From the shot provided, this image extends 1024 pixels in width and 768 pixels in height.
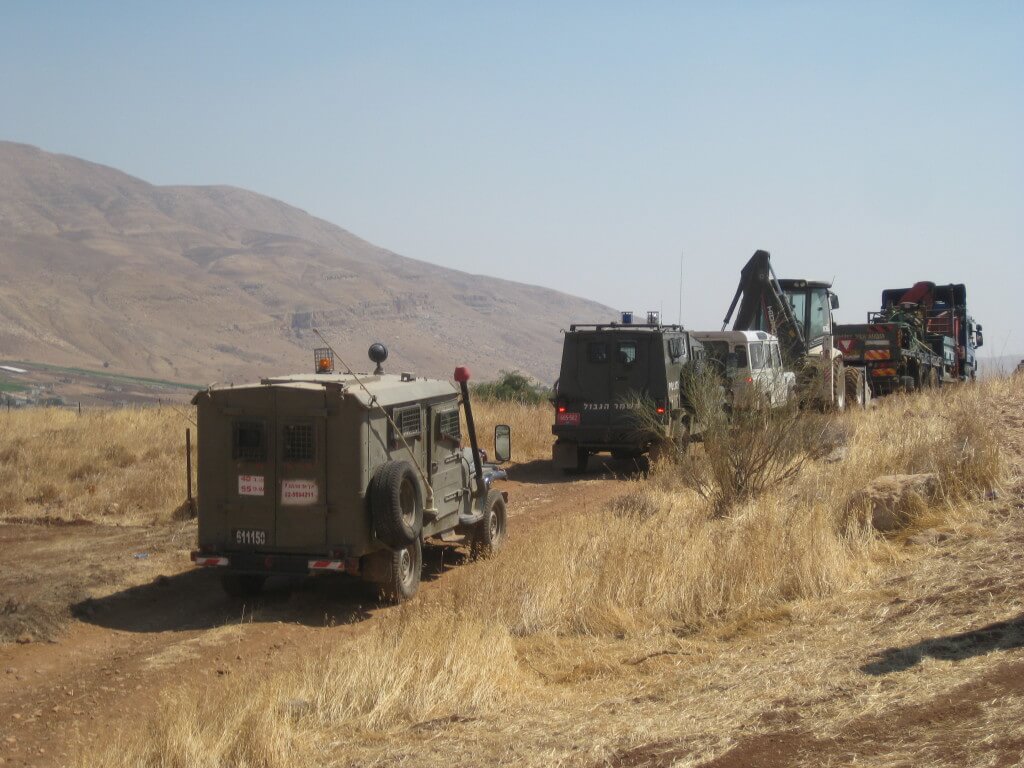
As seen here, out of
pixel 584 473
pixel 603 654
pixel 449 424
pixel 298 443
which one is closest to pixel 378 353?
pixel 449 424

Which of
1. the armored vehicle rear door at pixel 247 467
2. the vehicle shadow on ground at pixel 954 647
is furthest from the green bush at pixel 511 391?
the vehicle shadow on ground at pixel 954 647

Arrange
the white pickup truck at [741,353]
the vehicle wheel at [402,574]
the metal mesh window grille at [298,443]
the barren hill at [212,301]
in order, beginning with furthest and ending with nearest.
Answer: the barren hill at [212,301] < the white pickup truck at [741,353] < the vehicle wheel at [402,574] < the metal mesh window grille at [298,443]

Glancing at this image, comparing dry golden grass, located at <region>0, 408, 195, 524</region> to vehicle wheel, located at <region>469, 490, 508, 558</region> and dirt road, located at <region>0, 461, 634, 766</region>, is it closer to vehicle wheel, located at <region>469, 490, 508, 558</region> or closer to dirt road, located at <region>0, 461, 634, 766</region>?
dirt road, located at <region>0, 461, 634, 766</region>

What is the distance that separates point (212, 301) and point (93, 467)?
313ft

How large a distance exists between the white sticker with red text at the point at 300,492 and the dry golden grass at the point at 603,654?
129cm

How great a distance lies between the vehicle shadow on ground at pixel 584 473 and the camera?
18750mm

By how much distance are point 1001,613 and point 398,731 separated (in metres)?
4.17

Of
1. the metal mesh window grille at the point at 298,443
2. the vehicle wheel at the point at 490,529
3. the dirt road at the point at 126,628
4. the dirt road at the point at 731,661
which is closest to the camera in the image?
the dirt road at the point at 731,661

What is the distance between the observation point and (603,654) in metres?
8.20

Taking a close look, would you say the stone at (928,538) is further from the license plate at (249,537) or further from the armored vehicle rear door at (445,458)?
the license plate at (249,537)

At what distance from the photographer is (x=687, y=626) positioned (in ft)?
29.2

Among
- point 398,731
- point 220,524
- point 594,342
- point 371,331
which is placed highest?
point 371,331

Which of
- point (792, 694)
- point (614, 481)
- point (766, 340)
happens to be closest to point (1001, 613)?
point (792, 694)

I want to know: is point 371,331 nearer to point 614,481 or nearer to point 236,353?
point 236,353
